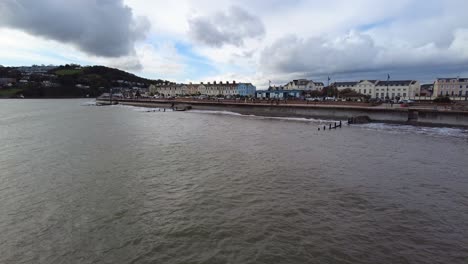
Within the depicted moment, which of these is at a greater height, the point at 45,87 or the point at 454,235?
the point at 45,87

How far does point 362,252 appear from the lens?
6.88 m

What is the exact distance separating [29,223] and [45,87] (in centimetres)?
20813

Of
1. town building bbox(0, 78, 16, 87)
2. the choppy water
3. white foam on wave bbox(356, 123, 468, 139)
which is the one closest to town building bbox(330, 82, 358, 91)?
white foam on wave bbox(356, 123, 468, 139)

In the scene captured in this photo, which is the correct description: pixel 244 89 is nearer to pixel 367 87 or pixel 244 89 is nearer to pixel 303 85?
pixel 303 85

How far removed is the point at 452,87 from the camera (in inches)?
3629

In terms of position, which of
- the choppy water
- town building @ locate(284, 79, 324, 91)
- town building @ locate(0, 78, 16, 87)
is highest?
town building @ locate(0, 78, 16, 87)

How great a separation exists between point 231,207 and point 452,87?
371 ft

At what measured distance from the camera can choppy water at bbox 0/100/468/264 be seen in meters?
6.93

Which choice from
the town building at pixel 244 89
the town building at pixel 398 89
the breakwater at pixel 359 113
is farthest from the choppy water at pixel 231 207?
the town building at pixel 244 89

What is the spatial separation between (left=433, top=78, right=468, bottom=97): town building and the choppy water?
308 ft

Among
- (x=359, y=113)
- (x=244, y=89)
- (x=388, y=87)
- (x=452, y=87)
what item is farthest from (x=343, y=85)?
(x=359, y=113)

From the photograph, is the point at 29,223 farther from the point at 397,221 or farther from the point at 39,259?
the point at 397,221

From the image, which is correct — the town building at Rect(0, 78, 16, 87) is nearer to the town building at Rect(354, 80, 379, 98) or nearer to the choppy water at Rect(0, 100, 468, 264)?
the town building at Rect(354, 80, 379, 98)

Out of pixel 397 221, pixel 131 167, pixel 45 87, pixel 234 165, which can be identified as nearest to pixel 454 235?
pixel 397 221
